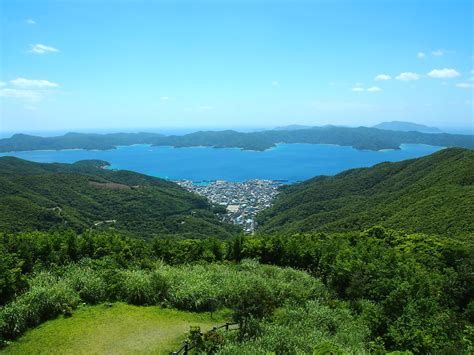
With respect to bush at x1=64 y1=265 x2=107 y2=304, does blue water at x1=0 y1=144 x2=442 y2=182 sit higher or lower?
lower

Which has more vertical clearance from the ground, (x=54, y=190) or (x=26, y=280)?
(x=26, y=280)

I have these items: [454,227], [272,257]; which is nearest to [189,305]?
[272,257]

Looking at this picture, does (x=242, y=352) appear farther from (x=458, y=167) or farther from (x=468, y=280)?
(x=458, y=167)

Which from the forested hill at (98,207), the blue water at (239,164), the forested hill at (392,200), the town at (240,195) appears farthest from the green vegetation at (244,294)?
the blue water at (239,164)

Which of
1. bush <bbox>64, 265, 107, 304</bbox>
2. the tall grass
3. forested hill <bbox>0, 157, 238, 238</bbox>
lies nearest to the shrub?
the tall grass

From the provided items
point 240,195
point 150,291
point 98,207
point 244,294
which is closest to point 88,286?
point 150,291

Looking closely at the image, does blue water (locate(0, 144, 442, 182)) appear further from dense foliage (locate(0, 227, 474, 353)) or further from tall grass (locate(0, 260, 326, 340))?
tall grass (locate(0, 260, 326, 340))
